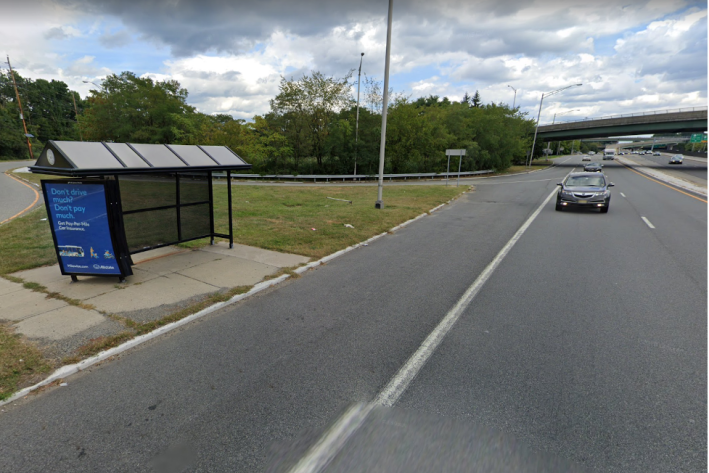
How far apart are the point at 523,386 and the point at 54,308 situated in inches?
231

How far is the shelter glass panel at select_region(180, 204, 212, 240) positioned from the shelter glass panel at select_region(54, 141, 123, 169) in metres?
2.26

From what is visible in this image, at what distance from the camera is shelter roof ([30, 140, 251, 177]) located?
17.2 feet

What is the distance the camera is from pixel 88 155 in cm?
552

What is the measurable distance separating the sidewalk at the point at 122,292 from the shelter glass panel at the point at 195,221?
0.55 meters

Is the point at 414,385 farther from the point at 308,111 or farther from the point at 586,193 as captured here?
the point at 308,111

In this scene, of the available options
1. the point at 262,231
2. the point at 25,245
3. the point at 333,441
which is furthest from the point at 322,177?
the point at 333,441

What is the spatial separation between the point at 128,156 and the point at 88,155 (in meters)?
0.59

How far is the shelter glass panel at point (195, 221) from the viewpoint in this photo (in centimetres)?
803

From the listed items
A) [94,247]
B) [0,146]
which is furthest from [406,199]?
[0,146]

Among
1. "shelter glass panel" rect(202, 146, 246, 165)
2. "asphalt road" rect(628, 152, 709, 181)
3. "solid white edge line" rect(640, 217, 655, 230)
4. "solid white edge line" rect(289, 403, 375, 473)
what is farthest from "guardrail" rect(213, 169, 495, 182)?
"asphalt road" rect(628, 152, 709, 181)

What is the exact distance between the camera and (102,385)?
3475mm

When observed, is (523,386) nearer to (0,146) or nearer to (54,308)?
(54,308)

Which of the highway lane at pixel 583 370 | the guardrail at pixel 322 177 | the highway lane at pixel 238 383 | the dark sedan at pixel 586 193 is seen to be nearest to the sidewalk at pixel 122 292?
the highway lane at pixel 238 383

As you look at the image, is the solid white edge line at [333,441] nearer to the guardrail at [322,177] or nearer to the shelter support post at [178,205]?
the shelter support post at [178,205]
